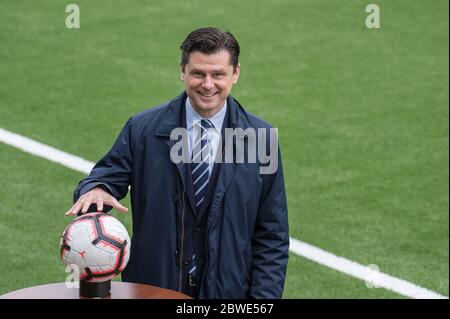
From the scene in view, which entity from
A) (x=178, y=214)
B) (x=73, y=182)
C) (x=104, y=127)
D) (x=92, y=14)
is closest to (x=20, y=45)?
(x=92, y=14)

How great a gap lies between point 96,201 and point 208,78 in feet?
2.93

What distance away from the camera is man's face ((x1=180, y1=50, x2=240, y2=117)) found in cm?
520

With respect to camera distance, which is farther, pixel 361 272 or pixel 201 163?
pixel 361 272

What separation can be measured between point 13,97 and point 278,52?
4501 mm

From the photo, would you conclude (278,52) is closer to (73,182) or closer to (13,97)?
(13,97)

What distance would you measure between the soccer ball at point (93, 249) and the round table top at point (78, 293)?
0.12 metres

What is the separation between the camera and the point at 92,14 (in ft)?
54.1

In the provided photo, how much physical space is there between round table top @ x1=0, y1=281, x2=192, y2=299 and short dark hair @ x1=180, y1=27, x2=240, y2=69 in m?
1.32

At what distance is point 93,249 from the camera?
15.0 ft

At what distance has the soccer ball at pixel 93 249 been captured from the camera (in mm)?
4566

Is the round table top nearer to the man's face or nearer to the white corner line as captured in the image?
the man's face
